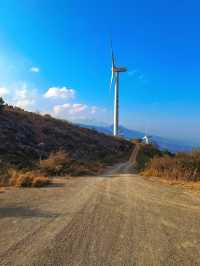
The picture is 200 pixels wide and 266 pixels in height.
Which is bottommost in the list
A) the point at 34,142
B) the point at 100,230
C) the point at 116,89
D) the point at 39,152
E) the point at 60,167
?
the point at 100,230

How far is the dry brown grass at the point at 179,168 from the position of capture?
51.3 feet

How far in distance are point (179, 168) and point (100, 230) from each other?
1157 centimetres

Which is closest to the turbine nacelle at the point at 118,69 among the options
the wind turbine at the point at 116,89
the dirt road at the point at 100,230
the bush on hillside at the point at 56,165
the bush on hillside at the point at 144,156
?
the wind turbine at the point at 116,89

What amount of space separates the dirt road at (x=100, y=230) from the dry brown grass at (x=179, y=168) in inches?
221

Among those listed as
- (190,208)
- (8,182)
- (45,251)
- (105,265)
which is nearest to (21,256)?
(45,251)

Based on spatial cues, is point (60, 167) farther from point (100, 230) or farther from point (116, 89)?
point (116, 89)

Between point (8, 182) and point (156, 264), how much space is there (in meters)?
10.6

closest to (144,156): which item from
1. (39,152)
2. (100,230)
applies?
(39,152)

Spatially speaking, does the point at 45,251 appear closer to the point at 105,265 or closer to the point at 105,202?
the point at 105,265

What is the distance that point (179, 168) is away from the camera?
54.5 feet

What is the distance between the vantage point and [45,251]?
16.1ft

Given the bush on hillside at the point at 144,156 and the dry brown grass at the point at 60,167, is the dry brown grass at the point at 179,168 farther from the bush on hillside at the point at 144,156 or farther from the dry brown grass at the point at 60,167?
the dry brown grass at the point at 60,167

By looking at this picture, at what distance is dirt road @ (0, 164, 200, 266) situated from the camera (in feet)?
15.5

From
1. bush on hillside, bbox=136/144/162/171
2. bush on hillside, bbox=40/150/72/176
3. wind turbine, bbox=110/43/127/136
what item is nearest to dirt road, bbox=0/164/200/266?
bush on hillside, bbox=40/150/72/176
